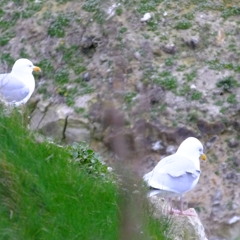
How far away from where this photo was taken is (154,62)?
10477 mm

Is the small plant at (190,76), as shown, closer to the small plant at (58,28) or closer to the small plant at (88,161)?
the small plant at (58,28)

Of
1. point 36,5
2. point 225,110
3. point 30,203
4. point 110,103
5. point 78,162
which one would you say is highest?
point 110,103

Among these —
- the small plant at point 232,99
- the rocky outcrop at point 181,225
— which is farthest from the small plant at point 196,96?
the rocky outcrop at point 181,225

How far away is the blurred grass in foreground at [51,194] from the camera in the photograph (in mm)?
4828

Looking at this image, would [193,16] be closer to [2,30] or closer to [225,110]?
[225,110]

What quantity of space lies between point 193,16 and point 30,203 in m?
6.15

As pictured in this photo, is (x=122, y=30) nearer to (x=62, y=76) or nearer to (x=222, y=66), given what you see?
(x=62, y=76)

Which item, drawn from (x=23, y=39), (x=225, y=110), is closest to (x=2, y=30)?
(x=23, y=39)

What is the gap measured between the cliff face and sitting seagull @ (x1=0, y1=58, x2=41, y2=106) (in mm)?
365

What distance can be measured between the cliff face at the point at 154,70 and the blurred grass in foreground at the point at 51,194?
3.47m

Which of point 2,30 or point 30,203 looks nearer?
point 30,203

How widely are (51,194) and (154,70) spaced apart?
17.3 ft

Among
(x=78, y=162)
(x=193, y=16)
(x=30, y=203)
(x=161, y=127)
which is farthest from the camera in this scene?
(x=193, y=16)

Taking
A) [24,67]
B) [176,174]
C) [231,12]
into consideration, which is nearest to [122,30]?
[231,12]
